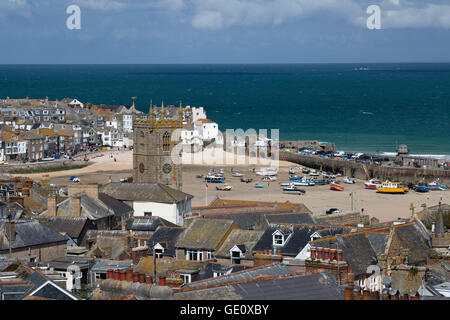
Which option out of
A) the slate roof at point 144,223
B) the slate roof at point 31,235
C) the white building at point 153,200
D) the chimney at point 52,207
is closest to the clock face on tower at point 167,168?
the white building at point 153,200

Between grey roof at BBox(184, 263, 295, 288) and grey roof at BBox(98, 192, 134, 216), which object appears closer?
grey roof at BBox(184, 263, 295, 288)

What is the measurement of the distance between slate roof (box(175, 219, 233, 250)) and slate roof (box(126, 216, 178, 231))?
22.6ft

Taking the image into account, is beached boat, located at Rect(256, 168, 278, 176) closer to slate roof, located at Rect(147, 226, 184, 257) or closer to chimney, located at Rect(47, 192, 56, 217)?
chimney, located at Rect(47, 192, 56, 217)

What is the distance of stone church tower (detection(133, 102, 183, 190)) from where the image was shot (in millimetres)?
57219

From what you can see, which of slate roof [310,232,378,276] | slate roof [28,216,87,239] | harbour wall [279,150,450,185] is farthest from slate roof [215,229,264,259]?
harbour wall [279,150,450,185]

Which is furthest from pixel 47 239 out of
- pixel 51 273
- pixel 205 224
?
pixel 51 273

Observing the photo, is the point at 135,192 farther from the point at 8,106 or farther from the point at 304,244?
the point at 8,106

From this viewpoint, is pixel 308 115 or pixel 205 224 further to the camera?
pixel 308 115

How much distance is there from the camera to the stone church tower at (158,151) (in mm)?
57219

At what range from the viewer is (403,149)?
10594cm

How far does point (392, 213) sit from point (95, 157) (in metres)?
53.3

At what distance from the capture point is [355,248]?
29.1 meters

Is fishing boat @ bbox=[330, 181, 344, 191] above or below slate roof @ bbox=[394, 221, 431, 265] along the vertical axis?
below
